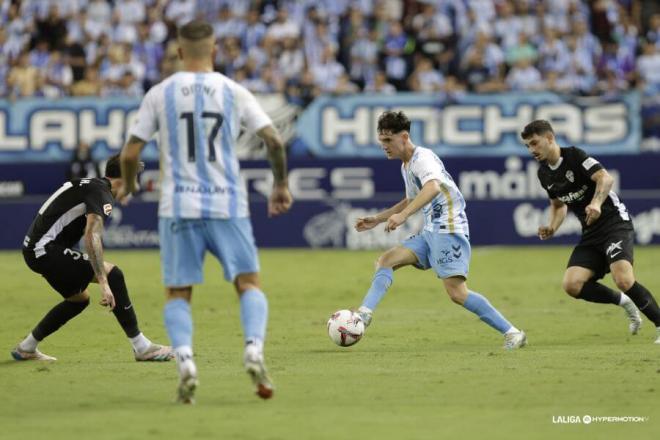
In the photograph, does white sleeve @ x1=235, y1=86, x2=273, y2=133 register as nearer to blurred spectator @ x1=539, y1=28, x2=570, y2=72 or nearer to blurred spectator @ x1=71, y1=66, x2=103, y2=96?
blurred spectator @ x1=539, y1=28, x2=570, y2=72

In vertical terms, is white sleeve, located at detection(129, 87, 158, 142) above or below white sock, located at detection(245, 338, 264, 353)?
above

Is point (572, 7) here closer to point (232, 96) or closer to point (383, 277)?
point (383, 277)

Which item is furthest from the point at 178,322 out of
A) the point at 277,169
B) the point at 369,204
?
the point at 369,204

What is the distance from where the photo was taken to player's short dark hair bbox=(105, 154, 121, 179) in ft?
33.1

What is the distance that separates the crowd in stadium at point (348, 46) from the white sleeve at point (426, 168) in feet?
49.1

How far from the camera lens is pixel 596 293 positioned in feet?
37.6

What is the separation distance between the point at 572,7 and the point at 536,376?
1960cm

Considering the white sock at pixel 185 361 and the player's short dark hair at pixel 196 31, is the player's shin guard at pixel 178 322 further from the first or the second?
the player's short dark hair at pixel 196 31

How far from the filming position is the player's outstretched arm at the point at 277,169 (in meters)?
7.56

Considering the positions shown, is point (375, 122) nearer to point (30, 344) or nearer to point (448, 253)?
point (448, 253)

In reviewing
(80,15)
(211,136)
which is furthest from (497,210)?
(211,136)

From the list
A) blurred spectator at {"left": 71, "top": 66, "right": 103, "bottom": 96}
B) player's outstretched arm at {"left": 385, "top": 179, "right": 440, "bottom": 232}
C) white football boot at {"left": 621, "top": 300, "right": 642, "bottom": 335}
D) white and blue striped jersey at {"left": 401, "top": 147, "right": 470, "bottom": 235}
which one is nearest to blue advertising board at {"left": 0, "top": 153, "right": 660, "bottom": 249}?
blurred spectator at {"left": 71, "top": 66, "right": 103, "bottom": 96}

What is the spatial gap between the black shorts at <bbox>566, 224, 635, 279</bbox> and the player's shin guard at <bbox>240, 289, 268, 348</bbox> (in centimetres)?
450

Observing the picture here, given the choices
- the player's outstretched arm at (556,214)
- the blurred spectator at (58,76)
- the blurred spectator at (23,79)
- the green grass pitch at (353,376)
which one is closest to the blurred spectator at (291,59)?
the blurred spectator at (58,76)
